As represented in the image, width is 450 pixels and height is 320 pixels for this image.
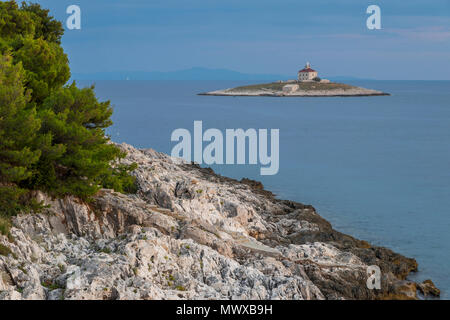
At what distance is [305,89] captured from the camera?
17888cm

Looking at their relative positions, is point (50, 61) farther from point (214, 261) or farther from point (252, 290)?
point (252, 290)

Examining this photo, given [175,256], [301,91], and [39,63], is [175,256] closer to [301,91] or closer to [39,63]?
[39,63]

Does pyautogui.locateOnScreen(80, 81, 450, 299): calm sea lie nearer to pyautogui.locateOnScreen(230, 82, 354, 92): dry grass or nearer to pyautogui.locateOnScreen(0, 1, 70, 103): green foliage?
pyautogui.locateOnScreen(0, 1, 70, 103): green foliage

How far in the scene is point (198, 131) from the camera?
78875mm

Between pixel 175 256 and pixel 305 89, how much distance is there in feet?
549

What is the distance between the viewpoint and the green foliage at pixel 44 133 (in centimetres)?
1706

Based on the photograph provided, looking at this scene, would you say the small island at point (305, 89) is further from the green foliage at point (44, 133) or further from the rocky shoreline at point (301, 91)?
the green foliage at point (44, 133)

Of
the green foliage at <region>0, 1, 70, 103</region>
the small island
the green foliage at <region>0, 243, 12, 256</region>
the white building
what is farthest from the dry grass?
the green foliage at <region>0, 243, 12, 256</region>

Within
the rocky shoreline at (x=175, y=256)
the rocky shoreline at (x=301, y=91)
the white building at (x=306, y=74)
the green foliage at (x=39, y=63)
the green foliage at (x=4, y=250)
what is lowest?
the rocky shoreline at (x=175, y=256)

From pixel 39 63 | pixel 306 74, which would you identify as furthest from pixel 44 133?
pixel 306 74

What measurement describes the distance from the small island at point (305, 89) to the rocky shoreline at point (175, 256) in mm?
155011

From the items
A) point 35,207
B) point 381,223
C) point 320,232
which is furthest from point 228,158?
point 35,207

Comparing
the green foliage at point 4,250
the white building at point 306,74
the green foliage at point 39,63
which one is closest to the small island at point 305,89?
the white building at point 306,74

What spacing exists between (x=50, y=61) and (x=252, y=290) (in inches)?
480
